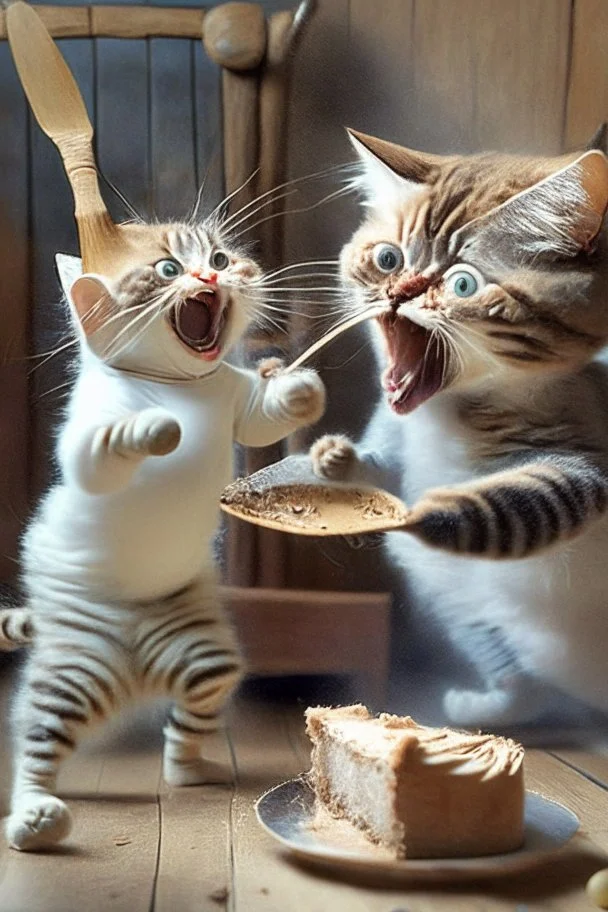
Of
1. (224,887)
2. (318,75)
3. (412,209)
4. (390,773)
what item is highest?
(318,75)

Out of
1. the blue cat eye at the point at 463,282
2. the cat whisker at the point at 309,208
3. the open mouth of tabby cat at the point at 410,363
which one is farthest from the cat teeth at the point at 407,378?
the cat whisker at the point at 309,208

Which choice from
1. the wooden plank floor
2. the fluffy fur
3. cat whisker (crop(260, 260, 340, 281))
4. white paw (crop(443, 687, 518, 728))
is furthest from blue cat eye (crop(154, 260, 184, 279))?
white paw (crop(443, 687, 518, 728))

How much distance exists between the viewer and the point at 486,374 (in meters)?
1.17

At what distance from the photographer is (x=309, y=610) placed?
1.18 meters

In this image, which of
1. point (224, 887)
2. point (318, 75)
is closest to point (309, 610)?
point (224, 887)

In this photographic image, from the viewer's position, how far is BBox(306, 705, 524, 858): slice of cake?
97cm

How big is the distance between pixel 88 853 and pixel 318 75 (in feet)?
2.88

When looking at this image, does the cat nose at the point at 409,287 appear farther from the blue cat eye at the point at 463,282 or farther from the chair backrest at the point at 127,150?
the chair backrest at the point at 127,150

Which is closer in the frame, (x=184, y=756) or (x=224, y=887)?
(x=224, y=887)

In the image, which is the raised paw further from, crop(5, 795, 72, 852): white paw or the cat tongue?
crop(5, 795, 72, 852): white paw

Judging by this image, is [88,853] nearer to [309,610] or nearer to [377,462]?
[309,610]

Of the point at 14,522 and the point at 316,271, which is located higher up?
the point at 316,271

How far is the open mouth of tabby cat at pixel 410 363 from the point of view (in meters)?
1.16

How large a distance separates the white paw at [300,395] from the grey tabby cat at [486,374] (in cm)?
4
